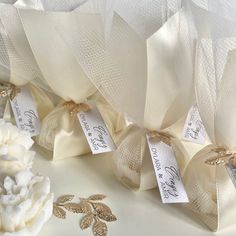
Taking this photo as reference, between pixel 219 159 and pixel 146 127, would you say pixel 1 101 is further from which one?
pixel 219 159

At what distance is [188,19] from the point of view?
0.74 meters

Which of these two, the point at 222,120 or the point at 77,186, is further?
the point at 77,186

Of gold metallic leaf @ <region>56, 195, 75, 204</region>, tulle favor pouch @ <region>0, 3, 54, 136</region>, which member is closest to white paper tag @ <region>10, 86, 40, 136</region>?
tulle favor pouch @ <region>0, 3, 54, 136</region>

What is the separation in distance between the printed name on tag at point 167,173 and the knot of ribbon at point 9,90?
10.2 inches

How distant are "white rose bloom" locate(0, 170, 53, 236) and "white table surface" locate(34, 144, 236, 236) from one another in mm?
57

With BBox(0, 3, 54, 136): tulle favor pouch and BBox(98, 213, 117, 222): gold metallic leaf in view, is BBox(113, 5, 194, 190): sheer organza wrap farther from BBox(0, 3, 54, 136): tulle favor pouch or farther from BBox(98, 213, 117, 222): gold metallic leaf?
BBox(0, 3, 54, 136): tulle favor pouch

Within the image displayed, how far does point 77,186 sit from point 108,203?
61 millimetres

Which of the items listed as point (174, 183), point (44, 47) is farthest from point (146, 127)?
point (44, 47)

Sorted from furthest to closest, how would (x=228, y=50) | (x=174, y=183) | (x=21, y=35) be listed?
1. (x=21, y=35)
2. (x=174, y=183)
3. (x=228, y=50)

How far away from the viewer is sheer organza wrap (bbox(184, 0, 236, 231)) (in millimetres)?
690

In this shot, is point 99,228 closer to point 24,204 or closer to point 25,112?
point 24,204

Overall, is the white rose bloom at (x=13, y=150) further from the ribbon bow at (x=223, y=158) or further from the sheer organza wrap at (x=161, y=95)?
the ribbon bow at (x=223, y=158)

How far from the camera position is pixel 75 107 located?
90 cm

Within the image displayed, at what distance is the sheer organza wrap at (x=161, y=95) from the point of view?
2.45 ft
